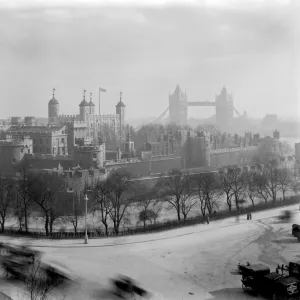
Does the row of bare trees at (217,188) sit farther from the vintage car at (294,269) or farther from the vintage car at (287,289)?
the vintage car at (287,289)

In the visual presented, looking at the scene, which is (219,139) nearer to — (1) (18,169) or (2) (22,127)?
(2) (22,127)

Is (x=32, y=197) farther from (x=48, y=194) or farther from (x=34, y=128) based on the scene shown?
(x=34, y=128)

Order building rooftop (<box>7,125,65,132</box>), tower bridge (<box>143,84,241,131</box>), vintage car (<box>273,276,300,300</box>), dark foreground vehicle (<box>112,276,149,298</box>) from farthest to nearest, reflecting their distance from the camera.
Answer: tower bridge (<box>143,84,241,131</box>) < building rooftop (<box>7,125,65,132</box>) < dark foreground vehicle (<box>112,276,149,298</box>) < vintage car (<box>273,276,300,300</box>)

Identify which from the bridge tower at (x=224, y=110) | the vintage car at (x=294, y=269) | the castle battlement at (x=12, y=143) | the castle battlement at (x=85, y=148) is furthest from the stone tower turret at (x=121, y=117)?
the vintage car at (x=294, y=269)

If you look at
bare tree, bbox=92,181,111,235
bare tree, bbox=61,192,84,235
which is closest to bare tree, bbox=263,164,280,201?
bare tree, bbox=92,181,111,235

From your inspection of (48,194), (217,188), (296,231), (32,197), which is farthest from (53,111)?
(296,231)

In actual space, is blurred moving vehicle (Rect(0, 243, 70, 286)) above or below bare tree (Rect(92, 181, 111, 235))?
below

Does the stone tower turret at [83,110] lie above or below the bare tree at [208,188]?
above

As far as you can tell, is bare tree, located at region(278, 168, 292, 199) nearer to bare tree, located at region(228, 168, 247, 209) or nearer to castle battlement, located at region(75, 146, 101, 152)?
bare tree, located at region(228, 168, 247, 209)
